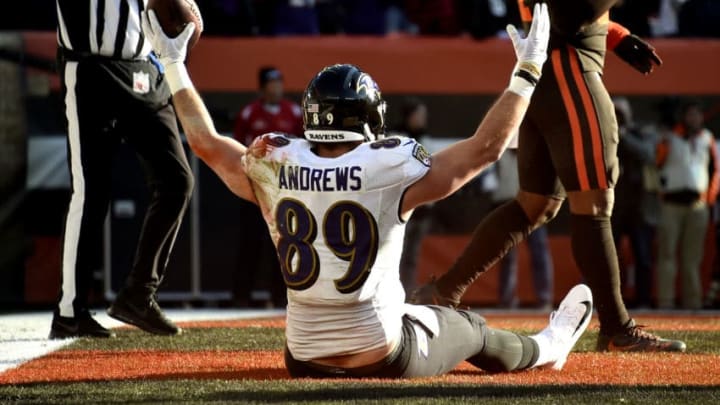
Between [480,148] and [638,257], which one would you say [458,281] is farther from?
[638,257]

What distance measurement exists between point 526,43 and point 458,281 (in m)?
1.74

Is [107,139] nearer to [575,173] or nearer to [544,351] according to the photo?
[575,173]

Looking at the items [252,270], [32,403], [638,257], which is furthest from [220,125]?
[32,403]

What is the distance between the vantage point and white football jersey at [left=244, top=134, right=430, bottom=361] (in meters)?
4.25

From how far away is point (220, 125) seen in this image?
1130 centimetres

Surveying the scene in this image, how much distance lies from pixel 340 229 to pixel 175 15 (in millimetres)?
1417

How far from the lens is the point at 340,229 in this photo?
4273 millimetres

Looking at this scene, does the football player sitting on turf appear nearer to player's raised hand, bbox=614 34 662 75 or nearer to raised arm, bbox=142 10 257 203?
raised arm, bbox=142 10 257 203

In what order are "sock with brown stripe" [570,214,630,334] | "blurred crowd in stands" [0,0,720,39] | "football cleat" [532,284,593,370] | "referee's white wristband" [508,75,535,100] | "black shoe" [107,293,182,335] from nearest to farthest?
"referee's white wristband" [508,75,535,100]
"football cleat" [532,284,593,370]
"sock with brown stripe" [570,214,630,334]
"black shoe" [107,293,182,335]
"blurred crowd in stands" [0,0,720,39]

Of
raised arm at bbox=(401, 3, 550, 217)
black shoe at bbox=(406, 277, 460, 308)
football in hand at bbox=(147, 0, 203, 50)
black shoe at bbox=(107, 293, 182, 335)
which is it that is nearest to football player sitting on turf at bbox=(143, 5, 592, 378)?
raised arm at bbox=(401, 3, 550, 217)

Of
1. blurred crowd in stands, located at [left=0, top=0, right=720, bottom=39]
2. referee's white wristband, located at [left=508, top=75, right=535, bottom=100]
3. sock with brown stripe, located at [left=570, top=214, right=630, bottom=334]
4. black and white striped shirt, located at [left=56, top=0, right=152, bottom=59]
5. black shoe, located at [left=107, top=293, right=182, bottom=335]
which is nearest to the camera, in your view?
referee's white wristband, located at [left=508, top=75, right=535, bottom=100]

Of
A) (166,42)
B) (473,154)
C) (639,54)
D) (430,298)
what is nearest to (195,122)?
(166,42)

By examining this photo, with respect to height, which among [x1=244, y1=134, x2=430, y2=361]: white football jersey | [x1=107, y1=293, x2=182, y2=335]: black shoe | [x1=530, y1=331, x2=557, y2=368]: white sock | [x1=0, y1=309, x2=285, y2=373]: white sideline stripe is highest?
[x1=244, y1=134, x2=430, y2=361]: white football jersey

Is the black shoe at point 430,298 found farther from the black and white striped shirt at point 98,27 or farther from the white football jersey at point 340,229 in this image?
the black and white striped shirt at point 98,27
